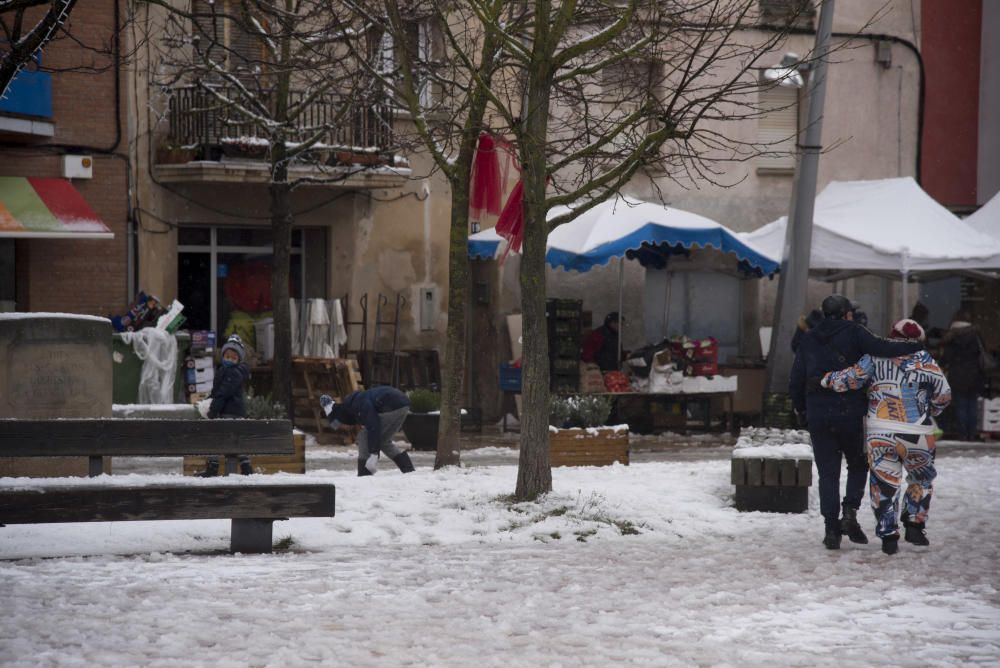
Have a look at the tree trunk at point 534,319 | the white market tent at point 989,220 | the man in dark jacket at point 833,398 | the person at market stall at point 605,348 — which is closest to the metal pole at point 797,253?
the tree trunk at point 534,319

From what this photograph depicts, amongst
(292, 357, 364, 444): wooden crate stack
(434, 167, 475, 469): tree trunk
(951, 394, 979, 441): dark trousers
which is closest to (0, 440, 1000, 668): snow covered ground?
(434, 167, 475, 469): tree trunk

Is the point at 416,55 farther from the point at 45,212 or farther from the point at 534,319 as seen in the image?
the point at 45,212

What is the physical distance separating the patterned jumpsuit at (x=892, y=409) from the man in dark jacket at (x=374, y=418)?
4.64 metres

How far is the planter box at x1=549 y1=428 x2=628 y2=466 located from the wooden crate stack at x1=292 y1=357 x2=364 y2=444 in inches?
157

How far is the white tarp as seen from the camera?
19.1 meters

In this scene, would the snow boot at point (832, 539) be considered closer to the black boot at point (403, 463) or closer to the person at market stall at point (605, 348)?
the black boot at point (403, 463)

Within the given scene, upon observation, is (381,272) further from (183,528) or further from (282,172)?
(183,528)

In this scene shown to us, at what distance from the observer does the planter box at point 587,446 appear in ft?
49.3

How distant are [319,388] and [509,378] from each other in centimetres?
266

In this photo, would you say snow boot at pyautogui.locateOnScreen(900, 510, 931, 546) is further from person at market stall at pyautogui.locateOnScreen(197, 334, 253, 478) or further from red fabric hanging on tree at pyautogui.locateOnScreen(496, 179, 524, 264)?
person at market stall at pyautogui.locateOnScreen(197, 334, 253, 478)

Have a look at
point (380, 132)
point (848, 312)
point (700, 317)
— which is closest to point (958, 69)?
point (700, 317)

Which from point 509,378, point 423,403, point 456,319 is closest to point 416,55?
point 456,319

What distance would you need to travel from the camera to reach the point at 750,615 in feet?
25.5

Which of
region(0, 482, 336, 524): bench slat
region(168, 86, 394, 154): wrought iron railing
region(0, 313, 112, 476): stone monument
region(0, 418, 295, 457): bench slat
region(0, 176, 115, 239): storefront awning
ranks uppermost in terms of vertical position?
region(168, 86, 394, 154): wrought iron railing
